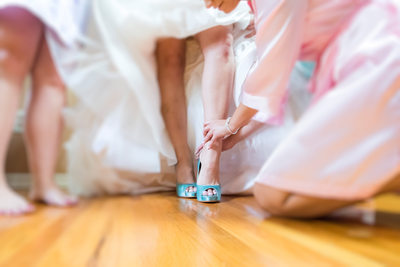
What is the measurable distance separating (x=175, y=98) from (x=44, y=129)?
193 mm

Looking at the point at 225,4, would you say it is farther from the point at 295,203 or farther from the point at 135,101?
the point at 295,203

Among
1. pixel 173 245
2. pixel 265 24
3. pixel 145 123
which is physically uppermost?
pixel 265 24

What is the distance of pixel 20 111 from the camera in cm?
29

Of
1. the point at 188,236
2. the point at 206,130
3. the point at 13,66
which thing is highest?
the point at 13,66

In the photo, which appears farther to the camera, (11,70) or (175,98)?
(175,98)

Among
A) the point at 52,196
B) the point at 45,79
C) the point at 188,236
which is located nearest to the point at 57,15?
the point at 45,79

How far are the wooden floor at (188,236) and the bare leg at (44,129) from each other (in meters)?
0.02

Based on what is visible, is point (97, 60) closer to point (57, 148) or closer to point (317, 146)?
point (57, 148)

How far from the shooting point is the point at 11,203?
271 millimetres

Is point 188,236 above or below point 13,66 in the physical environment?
below

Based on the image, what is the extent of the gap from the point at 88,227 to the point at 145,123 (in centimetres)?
16

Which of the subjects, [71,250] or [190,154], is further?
[190,154]

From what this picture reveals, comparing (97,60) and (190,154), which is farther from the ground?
(97,60)

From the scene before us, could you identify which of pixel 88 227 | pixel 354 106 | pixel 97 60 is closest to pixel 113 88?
pixel 97 60
